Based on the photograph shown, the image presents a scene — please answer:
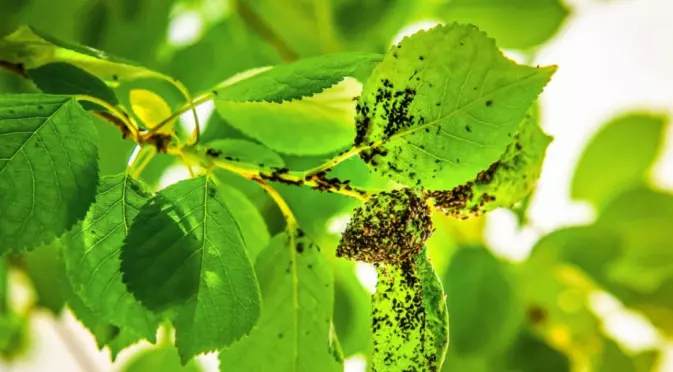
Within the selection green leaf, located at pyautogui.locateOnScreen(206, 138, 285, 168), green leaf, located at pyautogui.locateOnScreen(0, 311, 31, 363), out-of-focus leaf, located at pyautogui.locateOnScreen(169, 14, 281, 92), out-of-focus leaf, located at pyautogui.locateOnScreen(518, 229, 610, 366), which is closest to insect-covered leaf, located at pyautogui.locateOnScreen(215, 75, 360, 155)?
green leaf, located at pyautogui.locateOnScreen(206, 138, 285, 168)

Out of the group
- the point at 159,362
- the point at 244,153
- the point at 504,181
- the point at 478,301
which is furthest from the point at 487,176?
the point at 159,362

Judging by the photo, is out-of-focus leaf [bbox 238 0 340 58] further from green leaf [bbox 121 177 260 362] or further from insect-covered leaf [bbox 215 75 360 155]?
green leaf [bbox 121 177 260 362]

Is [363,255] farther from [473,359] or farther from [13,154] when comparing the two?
[473,359]

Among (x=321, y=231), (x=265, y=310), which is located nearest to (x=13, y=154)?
(x=265, y=310)

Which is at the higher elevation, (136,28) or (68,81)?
(136,28)

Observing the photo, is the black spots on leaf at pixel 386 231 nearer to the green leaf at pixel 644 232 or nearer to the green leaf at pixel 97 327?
the green leaf at pixel 97 327

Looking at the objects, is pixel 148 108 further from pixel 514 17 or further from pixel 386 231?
pixel 514 17
